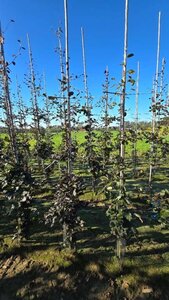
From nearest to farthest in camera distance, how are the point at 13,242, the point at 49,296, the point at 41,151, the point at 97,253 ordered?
the point at 49,296
the point at 97,253
the point at 13,242
the point at 41,151

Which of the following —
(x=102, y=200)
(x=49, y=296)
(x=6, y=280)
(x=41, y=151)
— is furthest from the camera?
(x=41, y=151)

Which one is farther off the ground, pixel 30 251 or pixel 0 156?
pixel 0 156

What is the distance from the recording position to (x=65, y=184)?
20.9ft

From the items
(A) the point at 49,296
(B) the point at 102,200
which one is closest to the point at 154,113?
(B) the point at 102,200

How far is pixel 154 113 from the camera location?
11.3 m

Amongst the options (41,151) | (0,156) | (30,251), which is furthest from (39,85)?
(30,251)

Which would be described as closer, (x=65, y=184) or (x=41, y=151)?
(x=65, y=184)

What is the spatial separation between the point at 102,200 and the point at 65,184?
496cm

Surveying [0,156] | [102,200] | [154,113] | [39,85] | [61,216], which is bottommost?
[102,200]

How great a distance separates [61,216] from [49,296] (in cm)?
182

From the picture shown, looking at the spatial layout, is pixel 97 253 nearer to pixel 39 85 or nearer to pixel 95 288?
pixel 95 288

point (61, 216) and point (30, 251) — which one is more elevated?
point (61, 216)

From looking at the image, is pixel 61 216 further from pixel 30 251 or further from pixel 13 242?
pixel 13 242

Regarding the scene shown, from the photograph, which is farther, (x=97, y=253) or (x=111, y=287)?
(x=97, y=253)
